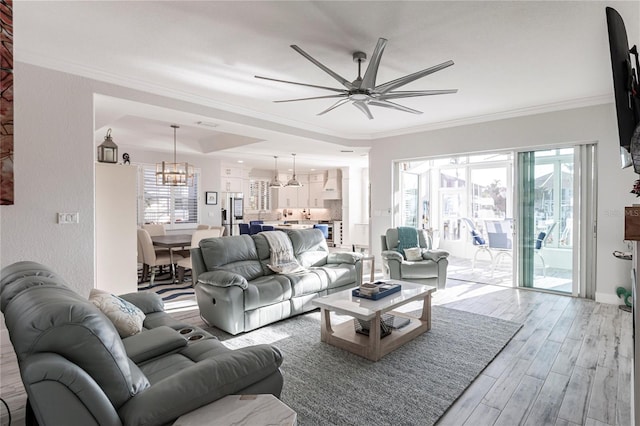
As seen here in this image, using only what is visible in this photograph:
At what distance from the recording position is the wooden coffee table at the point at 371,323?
9.61ft

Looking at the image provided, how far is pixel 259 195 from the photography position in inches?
448

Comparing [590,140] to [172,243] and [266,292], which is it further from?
[172,243]

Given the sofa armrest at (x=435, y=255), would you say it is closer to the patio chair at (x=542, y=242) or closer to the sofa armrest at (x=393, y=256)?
the sofa armrest at (x=393, y=256)

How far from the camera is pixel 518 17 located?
8.74 ft

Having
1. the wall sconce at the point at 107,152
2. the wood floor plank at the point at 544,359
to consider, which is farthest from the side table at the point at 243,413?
the wall sconce at the point at 107,152

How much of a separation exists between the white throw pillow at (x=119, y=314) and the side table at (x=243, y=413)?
42.6 inches

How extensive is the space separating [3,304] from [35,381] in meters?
0.71

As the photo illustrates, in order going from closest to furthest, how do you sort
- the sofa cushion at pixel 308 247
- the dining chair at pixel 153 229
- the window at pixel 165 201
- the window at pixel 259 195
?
the sofa cushion at pixel 308 247, the dining chair at pixel 153 229, the window at pixel 165 201, the window at pixel 259 195

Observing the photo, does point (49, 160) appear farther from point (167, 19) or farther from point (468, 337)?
point (468, 337)

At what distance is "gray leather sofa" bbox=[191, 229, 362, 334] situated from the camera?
3.45 meters

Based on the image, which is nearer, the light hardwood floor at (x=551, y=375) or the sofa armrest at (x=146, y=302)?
the light hardwood floor at (x=551, y=375)

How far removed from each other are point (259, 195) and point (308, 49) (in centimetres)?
844

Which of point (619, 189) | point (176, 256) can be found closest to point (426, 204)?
point (619, 189)

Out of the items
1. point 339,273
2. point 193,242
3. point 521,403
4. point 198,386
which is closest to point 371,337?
point 521,403
